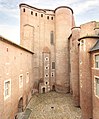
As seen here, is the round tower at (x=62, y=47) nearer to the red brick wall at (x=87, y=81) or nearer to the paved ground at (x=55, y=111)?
the paved ground at (x=55, y=111)

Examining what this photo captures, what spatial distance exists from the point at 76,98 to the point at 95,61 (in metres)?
8.36

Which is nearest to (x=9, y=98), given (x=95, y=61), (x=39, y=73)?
(x=95, y=61)

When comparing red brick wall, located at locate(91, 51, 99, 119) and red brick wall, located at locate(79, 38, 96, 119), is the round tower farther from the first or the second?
red brick wall, located at locate(91, 51, 99, 119)

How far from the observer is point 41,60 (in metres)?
27.8

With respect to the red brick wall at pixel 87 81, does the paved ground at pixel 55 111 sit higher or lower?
lower

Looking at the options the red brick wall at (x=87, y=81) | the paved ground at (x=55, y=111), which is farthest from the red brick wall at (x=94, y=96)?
the paved ground at (x=55, y=111)

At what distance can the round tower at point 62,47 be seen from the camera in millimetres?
27031

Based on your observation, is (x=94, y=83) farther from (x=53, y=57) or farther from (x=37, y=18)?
(x=37, y=18)

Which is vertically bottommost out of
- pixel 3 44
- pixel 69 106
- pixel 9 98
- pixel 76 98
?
pixel 69 106

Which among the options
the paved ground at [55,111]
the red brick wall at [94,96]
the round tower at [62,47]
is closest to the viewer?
the red brick wall at [94,96]

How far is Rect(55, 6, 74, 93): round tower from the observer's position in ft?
88.7

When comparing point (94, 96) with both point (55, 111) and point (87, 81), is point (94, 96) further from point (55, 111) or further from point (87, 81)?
point (55, 111)

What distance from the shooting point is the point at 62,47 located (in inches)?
1082

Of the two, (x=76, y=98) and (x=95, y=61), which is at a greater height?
(x=95, y=61)
